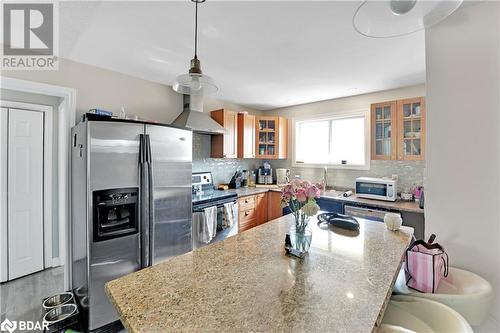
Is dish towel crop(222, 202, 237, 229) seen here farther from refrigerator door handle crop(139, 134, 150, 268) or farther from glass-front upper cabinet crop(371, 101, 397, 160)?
glass-front upper cabinet crop(371, 101, 397, 160)

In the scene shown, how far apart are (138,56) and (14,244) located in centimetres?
265

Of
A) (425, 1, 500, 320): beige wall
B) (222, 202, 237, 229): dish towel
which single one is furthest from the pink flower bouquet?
(222, 202, 237, 229): dish towel

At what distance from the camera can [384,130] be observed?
119 inches

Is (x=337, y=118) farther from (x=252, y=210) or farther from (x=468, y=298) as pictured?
(x=468, y=298)

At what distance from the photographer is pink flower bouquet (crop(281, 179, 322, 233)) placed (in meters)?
1.22

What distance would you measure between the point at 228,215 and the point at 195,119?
1393 millimetres

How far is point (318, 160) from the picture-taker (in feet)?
13.8

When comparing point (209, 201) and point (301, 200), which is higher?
point (301, 200)

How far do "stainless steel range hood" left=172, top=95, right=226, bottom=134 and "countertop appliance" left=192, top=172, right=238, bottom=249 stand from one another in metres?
0.77

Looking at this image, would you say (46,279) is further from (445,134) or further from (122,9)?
(445,134)

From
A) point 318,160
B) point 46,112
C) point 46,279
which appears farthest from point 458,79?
point 46,279

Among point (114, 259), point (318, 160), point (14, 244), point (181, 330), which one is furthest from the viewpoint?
point (318, 160)

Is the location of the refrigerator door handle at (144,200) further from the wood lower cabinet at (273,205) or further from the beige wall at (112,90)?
the wood lower cabinet at (273,205)

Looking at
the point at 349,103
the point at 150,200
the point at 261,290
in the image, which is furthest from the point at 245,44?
the point at 349,103
